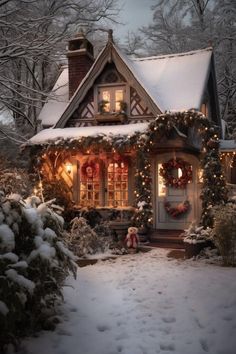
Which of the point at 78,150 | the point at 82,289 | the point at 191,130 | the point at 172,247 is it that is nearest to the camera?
the point at 82,289

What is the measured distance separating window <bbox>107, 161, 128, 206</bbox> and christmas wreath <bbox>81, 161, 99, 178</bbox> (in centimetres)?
47

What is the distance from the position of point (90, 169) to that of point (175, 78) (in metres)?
4.54

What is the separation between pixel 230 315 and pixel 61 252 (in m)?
2.39

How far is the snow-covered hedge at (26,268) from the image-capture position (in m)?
3.72

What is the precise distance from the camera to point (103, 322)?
4.91 meters

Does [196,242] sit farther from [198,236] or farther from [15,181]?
[15,181]

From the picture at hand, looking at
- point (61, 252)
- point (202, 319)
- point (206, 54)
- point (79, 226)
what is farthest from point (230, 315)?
point (206, 54)

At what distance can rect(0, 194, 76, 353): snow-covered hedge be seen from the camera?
3.72m

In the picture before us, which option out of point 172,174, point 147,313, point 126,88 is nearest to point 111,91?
point 126,88

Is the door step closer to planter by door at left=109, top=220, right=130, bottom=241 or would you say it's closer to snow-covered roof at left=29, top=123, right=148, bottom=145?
planter by door at left=109, top=220, right=130, bottom=241

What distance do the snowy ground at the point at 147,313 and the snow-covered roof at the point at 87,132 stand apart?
4.98 metres

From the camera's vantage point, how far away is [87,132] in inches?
474

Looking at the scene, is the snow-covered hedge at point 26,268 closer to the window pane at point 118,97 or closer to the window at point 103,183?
the window at point 103,183

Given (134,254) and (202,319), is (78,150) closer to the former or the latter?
(134,254)
